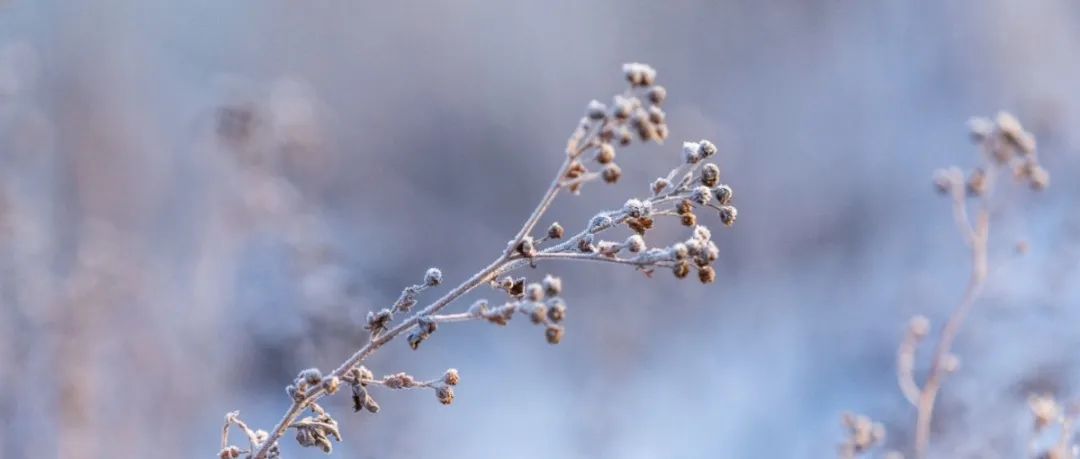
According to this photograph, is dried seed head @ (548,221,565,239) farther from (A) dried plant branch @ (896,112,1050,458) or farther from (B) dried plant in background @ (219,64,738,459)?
(A) dried plant branch @ (896,112,1050,458)

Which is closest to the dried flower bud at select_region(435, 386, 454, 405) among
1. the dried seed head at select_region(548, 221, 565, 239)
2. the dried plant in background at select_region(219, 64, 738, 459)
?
the dried plant in background at select_region(219, 64, 738, 459)

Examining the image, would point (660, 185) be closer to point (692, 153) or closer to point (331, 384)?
point (692, 153)

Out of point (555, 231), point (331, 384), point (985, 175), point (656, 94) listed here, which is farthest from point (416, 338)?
point (985, 175)

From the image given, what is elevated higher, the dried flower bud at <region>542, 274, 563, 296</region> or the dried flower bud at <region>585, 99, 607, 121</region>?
the dried flower bud at <region>585, 99, 607, 121</region>

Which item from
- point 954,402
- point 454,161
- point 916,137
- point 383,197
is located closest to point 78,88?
point 383,197

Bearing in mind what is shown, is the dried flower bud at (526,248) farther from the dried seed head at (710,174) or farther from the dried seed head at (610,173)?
the dried seed head at (710,174)

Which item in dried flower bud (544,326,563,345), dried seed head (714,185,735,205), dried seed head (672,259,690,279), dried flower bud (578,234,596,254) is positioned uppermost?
dried seed head (714,185,735,205)

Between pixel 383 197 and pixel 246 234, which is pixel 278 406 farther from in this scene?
pixel 383 197
